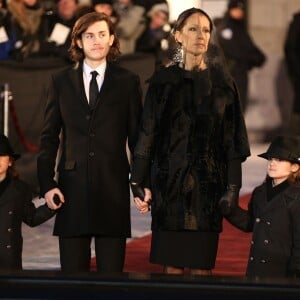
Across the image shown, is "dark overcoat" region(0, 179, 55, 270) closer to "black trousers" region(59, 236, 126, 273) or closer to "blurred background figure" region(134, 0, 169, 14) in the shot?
"black trousers" region(59, 236, 126, 273)

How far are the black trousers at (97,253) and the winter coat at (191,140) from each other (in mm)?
306

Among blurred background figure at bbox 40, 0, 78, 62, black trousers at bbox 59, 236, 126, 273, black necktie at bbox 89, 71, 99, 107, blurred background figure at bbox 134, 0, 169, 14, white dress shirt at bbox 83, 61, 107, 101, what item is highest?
white dress shirt at bbox 83, 61, 107, 101

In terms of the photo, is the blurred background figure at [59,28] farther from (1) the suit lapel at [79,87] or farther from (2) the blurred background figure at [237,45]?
(1) the suit lapel at [79,87]

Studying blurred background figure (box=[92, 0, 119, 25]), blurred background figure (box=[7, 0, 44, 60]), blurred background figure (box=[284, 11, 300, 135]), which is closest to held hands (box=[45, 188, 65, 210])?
blurred background figure (box=[7, 0, 44, 60])

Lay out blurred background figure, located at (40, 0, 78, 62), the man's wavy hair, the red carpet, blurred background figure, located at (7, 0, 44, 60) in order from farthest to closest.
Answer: blurred background figure, located at (40, 0, 78, 62) < blurred background figure, located at (7, 0, 44, 60) < the red carpet < the man's wavy hair

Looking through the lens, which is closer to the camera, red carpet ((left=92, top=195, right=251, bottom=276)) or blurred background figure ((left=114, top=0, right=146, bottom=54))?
red carpet ((left=92, top=195, right=251, bottom=276))

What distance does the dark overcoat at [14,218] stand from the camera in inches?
308

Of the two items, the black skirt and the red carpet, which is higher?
the black skirt

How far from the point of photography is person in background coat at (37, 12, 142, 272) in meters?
7.57

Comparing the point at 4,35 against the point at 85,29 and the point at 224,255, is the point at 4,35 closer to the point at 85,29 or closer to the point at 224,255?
the point at 224,255

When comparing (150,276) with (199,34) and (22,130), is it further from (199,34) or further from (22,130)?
(22,130)

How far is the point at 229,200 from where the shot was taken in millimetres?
7273

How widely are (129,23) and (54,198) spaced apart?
35.8ft

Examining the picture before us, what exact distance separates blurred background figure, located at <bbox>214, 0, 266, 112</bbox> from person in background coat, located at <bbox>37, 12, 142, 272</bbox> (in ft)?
42.8
